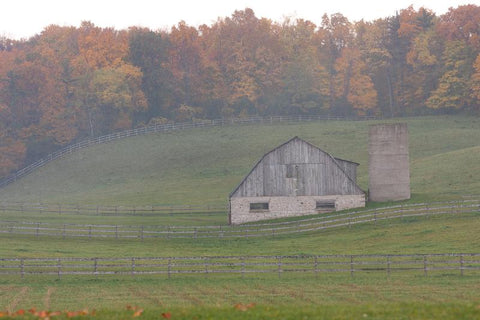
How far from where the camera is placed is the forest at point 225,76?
108 m

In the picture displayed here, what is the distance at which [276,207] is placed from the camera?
63219mm

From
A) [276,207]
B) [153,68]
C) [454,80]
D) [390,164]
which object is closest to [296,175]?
[276,207]

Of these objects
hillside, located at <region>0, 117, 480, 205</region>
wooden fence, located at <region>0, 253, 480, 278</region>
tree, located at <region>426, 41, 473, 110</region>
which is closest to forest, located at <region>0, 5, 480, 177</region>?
tree, located at <region>426, 41, 473, 110</region>

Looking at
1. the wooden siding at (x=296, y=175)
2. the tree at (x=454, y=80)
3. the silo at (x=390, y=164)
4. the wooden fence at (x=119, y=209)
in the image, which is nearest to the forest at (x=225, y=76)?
the tree at (x=454, y=80)

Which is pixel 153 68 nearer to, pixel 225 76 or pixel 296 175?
pixel 225 76

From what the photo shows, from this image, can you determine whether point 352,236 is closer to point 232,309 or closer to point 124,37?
point 232,309

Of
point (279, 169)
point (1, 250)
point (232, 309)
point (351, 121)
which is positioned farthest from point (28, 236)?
point (351, 121)

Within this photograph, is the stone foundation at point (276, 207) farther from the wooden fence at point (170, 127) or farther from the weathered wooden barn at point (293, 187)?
the wooden fence at point (170, 127)

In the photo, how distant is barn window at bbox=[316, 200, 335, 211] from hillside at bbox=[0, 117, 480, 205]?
33.7 ft

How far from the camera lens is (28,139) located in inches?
4181

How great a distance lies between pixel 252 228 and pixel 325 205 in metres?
6.34

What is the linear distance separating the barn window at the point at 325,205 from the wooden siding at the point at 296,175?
1.95 feet

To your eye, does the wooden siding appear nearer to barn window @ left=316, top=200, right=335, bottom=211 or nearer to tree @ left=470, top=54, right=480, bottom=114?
barn window @ left=316, top=200, right=335, bottom=211

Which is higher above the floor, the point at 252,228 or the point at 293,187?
the point at 293,187
